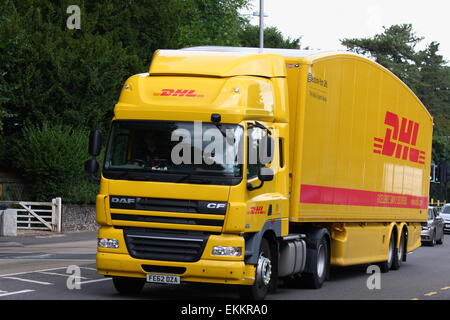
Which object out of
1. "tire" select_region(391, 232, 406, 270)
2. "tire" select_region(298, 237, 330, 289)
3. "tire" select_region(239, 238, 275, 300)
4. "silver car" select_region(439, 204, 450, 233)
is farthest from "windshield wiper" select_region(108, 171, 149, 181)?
"silver car" select_region(439, 204, 450, 233)

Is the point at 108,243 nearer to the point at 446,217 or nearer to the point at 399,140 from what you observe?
the point at 399,140

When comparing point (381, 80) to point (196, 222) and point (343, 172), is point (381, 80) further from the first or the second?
point (196, 222)

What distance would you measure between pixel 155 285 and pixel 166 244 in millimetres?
3557

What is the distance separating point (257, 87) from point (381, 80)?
276 inches

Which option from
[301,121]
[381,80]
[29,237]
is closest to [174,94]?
[301,121]

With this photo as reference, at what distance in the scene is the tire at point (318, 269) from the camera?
17953mm

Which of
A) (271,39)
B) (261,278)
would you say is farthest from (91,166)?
(271,39)

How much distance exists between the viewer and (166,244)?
14469mm

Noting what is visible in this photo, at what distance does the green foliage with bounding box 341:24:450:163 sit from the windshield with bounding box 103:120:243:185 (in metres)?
78.5

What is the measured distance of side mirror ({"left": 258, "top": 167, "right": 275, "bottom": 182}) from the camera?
14867 millimetres

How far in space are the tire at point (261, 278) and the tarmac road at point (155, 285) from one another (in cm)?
62

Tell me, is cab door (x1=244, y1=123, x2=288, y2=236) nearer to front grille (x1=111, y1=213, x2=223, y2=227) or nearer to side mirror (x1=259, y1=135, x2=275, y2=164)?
side mirror (x1=259, y1=135, x2=275, y2=164)
